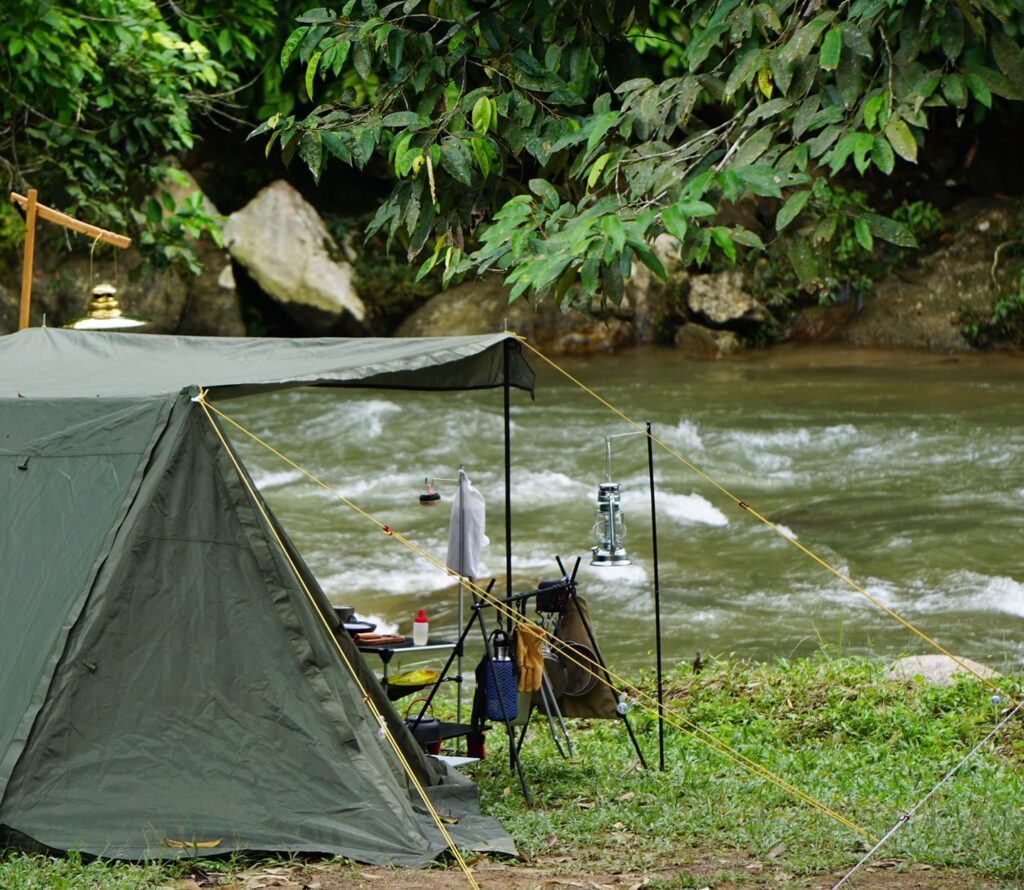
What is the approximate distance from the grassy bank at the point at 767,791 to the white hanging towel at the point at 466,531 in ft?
2.94

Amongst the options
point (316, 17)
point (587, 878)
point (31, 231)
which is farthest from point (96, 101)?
point (587, 878)

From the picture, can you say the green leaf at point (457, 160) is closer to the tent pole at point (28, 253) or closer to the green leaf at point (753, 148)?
the green leaf at point (753, 148)

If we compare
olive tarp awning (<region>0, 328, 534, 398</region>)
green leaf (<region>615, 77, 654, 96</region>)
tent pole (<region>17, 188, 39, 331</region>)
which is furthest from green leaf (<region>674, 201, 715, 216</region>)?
tent pole (<region>17, 188, 39, 331</region>)

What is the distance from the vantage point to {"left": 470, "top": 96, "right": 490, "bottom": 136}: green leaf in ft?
15.0

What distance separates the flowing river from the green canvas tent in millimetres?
3939

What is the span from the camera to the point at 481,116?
4.60 m

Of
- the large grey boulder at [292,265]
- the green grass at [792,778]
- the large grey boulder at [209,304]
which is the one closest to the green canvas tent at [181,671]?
the green grass at [792,778]

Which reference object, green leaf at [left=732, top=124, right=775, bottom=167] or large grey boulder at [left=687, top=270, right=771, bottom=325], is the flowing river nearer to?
large grey boulder at [left=687, top=270, right=771, bottom=325]

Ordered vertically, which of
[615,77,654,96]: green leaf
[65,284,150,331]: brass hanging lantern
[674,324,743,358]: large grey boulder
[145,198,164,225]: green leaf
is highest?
[145,198,164,225]: green leaf

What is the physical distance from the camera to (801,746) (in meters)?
6.88

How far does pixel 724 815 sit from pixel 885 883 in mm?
939

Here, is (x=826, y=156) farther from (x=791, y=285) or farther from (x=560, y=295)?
(x=791, y=285)

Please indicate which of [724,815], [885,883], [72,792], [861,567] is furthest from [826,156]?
[861,567]

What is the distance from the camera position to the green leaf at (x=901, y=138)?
3619 mm
